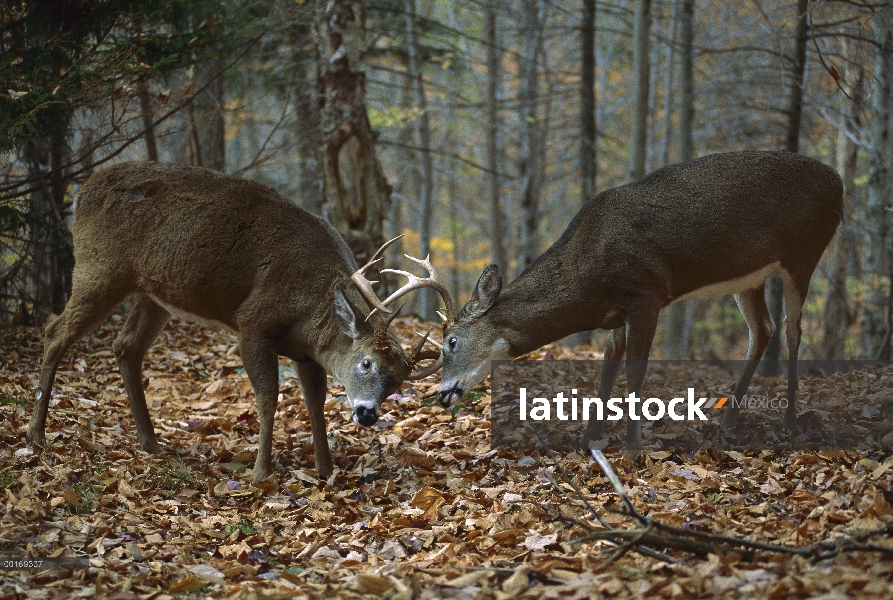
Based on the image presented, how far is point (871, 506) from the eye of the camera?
4609 mm

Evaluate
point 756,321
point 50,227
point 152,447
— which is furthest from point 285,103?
point 756,321

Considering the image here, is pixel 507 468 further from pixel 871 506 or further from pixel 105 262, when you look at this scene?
pixel 105 262

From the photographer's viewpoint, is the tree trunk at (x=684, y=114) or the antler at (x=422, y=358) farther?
the tree trunk at (x=684, y=114)

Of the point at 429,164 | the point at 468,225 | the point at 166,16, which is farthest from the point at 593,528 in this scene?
the point at 468,225

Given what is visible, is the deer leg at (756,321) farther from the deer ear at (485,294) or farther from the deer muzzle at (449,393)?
the deer muzzle at (449,393)

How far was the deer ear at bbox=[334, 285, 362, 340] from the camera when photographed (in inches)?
259

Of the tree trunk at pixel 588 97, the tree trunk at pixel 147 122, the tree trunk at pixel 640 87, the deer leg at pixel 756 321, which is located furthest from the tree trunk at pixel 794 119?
the tree trunk at pixel 147 122

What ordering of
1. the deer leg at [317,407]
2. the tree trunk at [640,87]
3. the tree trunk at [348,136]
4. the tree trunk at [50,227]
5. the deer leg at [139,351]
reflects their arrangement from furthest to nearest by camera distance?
1. the tree trunk at [640,87]
2. the tree trunk at [348,136]
3. the tree trunk at [50,227]
4. the deer leg at [139,351]
5. the deer leg at [317,407]

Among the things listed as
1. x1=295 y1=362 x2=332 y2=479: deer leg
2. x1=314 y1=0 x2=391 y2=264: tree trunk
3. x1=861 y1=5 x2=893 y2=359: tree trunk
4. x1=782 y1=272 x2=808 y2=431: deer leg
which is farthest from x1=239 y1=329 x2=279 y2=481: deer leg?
x1=861 y1=5 x2=893 y2=359: tree trunk

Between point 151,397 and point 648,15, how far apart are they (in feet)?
28.8

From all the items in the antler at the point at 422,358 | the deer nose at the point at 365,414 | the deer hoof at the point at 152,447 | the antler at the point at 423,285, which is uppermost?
the antler at the point at 423,285

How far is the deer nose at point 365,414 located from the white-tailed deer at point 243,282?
0.01 m

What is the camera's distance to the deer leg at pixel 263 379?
682cm

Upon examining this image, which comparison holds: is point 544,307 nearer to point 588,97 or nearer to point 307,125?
point 307,125
